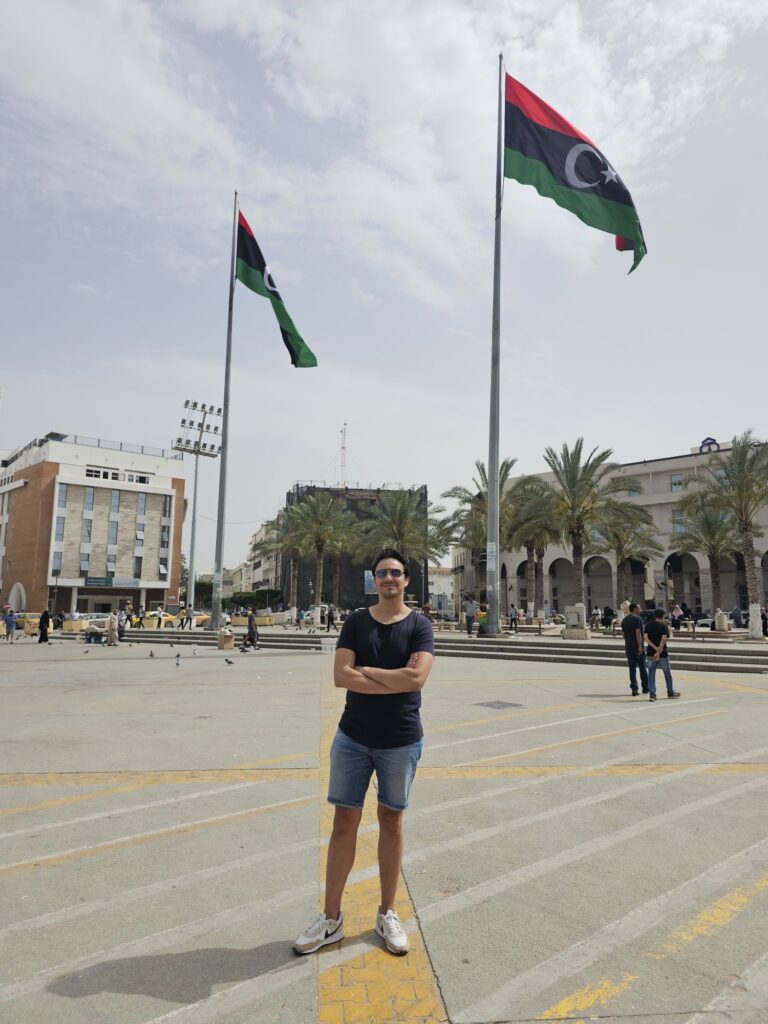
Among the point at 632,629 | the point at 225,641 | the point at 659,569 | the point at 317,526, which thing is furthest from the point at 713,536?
the point at 632,629

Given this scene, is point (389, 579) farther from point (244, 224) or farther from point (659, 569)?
point (659, 569)

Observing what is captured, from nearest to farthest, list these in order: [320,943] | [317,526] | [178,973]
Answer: [178,973], [320,943], [317,526]

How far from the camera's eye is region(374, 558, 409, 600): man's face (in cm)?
315

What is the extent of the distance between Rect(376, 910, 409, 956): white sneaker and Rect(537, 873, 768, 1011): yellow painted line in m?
0.64

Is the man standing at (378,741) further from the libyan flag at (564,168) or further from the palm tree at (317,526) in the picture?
the palm tree at (317,526)

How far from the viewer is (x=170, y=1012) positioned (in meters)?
2.35

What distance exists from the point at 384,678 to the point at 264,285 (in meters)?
23.8

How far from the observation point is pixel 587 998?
2.47 metres

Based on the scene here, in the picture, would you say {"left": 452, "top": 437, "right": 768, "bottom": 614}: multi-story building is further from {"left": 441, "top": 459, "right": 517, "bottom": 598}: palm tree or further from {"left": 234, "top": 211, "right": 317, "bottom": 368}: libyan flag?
{"left": 234, "top": 211, "right": 317, "bottom": 368}: libyan flag

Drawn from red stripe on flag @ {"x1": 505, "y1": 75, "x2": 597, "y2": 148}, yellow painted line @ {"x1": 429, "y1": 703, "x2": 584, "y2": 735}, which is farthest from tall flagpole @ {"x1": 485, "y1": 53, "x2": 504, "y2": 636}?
yellow painted line @ {"x1": 429, "y1": 703, "x2": 584, "y2": 735}

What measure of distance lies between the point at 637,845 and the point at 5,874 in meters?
3.68

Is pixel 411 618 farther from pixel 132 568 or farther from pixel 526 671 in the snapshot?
pixel 132 568

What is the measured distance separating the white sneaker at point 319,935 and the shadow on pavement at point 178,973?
53 millimetres

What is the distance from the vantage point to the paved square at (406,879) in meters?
2.48
